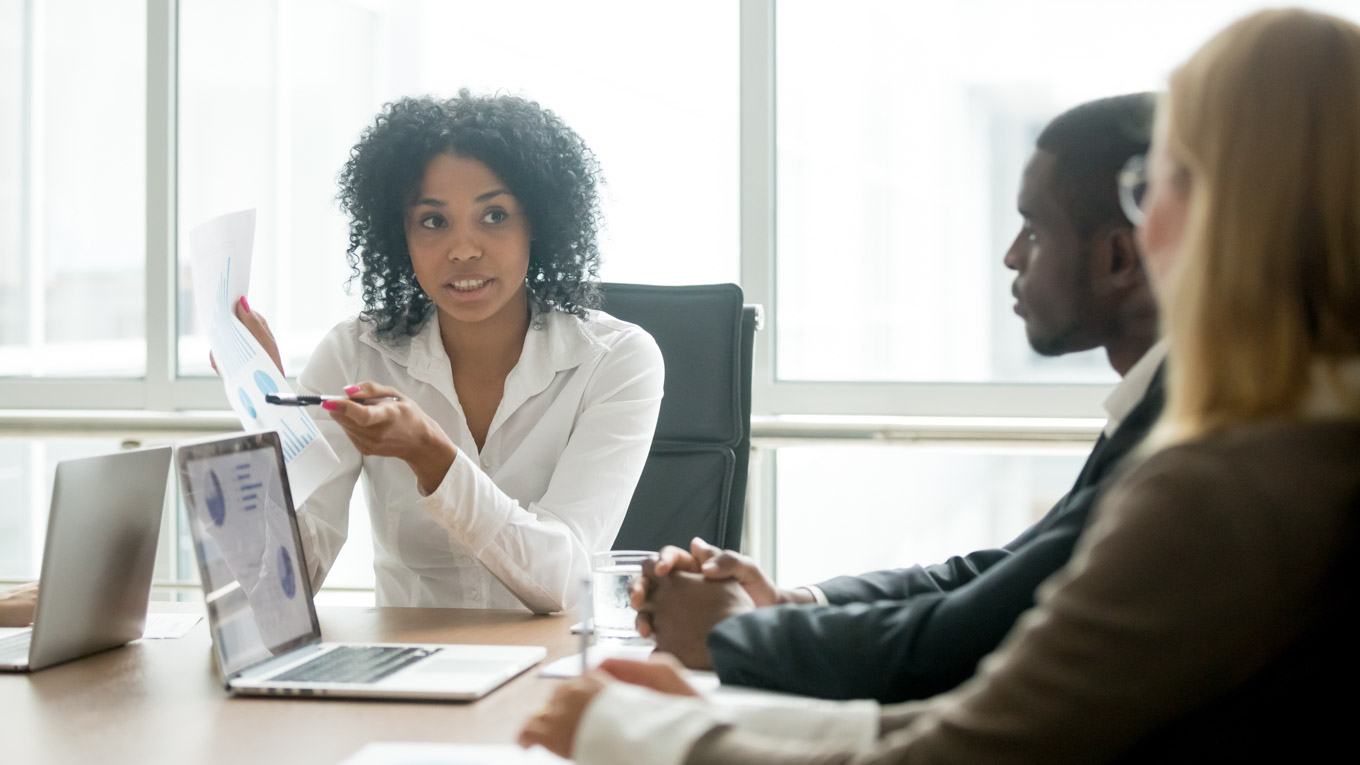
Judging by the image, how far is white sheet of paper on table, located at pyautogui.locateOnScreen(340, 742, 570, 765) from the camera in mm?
908

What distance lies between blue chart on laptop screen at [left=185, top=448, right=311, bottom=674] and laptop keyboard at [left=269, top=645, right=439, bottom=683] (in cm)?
5

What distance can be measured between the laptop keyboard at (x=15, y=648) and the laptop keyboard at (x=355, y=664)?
0.31 meters

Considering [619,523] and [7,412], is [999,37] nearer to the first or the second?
[619,523]

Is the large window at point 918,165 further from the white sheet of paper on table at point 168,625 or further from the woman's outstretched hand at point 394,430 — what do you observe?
the white sheet of paper on table at point 168,625

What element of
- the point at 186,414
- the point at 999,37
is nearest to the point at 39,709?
the point at 186,414

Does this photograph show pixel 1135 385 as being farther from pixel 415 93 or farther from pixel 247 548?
pixel 415 93

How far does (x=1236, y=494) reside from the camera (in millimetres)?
588

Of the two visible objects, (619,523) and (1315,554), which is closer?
(1315,554)

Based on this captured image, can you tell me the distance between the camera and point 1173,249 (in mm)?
714

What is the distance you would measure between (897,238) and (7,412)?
90.9 inches

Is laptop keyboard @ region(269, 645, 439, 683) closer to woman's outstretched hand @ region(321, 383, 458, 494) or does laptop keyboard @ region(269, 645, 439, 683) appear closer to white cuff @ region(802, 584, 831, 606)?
woman's outstretched hand @ region(321, 383, 458, 494)

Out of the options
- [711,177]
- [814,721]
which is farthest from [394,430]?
[711,177]

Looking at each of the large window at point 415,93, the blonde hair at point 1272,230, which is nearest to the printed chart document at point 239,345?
the blonde hair at point 1272,230

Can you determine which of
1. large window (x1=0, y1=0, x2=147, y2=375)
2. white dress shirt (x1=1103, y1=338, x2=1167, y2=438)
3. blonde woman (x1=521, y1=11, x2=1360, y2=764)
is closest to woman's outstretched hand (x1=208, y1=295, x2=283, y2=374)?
white dress shirt (x1=1103, y1=338, x2=1167, y2=438)
